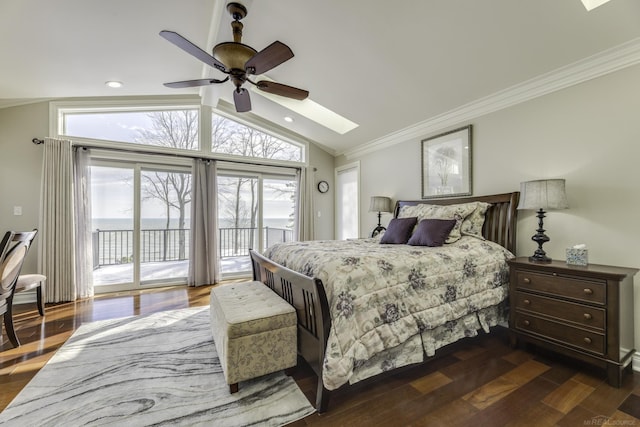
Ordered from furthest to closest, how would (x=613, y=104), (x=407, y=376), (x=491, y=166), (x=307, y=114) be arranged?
(x=307, y=114)
(x=491, y=166)
(x=613, y=104)
(x=407, y=376)

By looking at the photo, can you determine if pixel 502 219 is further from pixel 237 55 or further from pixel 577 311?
pixel 237 55

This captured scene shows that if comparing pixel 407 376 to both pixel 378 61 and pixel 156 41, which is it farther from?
pixel 156 41

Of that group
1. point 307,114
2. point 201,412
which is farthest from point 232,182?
point 201,412

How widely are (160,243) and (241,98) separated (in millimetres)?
3104

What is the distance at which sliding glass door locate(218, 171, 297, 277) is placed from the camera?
505cm

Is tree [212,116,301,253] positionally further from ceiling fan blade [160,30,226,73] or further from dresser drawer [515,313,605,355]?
dresser drawer [515,313,605,355]

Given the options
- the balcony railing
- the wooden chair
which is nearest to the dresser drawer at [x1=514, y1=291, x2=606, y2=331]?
the balcony railing

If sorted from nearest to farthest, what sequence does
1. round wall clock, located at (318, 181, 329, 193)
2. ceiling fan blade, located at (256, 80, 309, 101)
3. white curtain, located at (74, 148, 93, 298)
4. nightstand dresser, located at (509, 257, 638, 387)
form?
nightstand dresser, located at (509, 257, 638, 387), ceiling fan blade, located at (256, 80, 309, 101), white curtain, located at (74, 148, 93, 298), round wall clock, located at (318, 181, 329, 193)

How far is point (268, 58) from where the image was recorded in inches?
86.7

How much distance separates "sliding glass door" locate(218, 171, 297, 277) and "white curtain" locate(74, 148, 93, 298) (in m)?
1.83

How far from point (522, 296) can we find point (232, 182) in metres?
4.50

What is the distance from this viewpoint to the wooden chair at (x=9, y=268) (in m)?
2.24

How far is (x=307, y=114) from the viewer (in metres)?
4.75

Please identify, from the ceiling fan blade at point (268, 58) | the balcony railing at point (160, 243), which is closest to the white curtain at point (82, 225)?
the balcony railing at point (160, 243)
